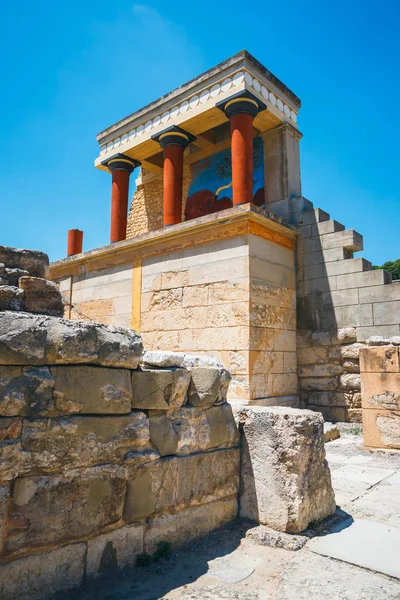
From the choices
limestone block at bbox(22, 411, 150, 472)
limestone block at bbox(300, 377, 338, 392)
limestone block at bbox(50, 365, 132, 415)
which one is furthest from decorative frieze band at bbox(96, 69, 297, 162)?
limestone block at bbox(22, 411, 150, 472)

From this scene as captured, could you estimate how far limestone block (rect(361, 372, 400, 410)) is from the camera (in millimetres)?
5672

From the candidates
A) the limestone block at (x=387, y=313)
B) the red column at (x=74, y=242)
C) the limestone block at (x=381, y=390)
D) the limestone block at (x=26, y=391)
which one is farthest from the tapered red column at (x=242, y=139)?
the limestone block at (x=26, y=391)

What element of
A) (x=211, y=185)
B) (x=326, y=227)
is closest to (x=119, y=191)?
(x=211, y=185)

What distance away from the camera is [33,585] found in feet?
7.16

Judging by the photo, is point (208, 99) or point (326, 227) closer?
point (326, 227)

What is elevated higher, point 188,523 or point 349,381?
point 349,381

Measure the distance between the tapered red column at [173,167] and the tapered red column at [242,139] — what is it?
5.07 ft

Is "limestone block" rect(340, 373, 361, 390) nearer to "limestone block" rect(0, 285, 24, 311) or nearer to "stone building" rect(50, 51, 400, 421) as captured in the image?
"stone building" rect(50, 51, 400, 421)

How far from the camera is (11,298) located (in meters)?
2.51

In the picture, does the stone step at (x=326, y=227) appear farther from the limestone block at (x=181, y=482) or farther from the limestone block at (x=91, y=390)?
the limestone block at (x=91, y=390)

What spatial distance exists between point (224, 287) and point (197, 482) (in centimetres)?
461

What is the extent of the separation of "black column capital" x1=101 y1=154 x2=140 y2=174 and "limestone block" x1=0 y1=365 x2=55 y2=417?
983 centimetres

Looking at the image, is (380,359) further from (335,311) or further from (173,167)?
(173,167)

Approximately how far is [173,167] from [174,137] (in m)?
0.74
